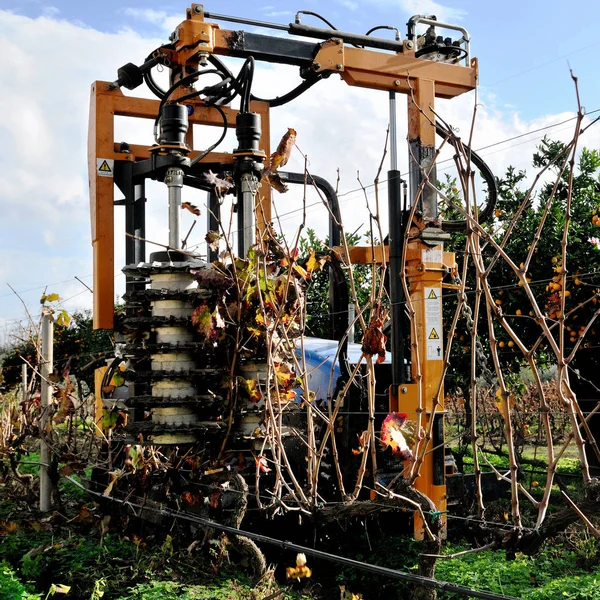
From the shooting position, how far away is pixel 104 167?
7.14 meters

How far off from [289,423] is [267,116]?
2.93 metres

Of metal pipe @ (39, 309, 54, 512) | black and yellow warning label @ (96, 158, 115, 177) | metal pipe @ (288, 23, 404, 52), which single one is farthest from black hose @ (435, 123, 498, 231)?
metal pipe @ (39, 309, 54, 512)

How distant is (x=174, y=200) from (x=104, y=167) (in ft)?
6.26

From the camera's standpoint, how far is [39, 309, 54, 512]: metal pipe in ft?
25.1

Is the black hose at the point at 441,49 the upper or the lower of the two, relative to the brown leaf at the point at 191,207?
upper

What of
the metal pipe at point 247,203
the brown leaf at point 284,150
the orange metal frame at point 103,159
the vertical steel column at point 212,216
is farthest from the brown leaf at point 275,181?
the vertical steel column at point 212,216

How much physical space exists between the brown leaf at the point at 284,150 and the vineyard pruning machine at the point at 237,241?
11.5 inches

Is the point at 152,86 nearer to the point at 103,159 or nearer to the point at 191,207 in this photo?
the point at 103,159

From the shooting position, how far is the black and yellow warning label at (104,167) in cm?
713

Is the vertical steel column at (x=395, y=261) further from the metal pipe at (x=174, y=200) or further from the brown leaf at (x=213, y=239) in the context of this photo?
the metal pipe at (x=174, y=200)

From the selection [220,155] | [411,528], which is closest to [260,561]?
[411,528]

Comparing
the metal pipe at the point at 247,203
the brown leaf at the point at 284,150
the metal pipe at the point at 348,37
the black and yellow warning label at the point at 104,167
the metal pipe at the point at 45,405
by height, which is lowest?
the metal pipe at the point at 45,405

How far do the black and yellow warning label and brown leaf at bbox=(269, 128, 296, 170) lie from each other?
2550 millimetres

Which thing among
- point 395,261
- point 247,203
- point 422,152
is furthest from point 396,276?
point 247,203
